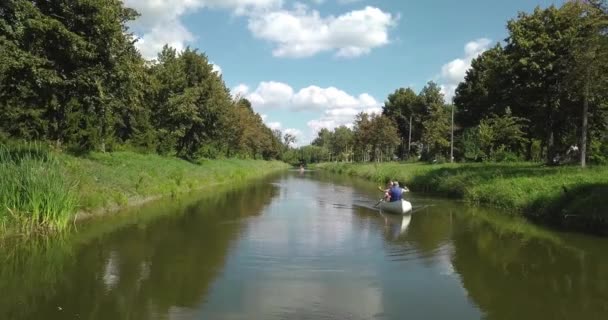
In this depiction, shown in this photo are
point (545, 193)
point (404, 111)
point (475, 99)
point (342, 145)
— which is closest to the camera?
point (545, 193)

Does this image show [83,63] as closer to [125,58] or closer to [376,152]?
[125,58]

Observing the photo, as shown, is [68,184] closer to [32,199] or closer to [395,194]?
[32,199]

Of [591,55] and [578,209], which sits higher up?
[591,55]

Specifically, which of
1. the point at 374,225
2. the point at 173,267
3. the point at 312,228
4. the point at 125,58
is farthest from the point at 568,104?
the point at 173,267

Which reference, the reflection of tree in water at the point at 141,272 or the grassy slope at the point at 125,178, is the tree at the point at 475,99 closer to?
the grassy slope at the point at 125,178

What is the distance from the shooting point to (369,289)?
37.2ft

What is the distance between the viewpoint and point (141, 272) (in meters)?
12.4

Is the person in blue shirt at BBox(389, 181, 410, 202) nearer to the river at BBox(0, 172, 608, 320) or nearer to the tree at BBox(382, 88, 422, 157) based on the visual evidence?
the river at BBox(0, 172, 608, 320)

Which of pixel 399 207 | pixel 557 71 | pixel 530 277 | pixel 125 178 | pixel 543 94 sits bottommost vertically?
pixel 530 277

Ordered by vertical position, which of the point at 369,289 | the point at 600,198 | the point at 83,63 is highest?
the point at 83,63

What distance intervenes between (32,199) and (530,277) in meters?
13.5

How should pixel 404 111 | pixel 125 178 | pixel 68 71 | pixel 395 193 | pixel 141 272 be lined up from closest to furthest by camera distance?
pixel 141 272, pixel 68 71, pixel 125 178, pixel 395 193, pixel 404 111

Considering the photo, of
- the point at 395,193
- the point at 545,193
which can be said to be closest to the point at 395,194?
the point at 395,193

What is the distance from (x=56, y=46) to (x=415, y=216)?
56.5 feet
